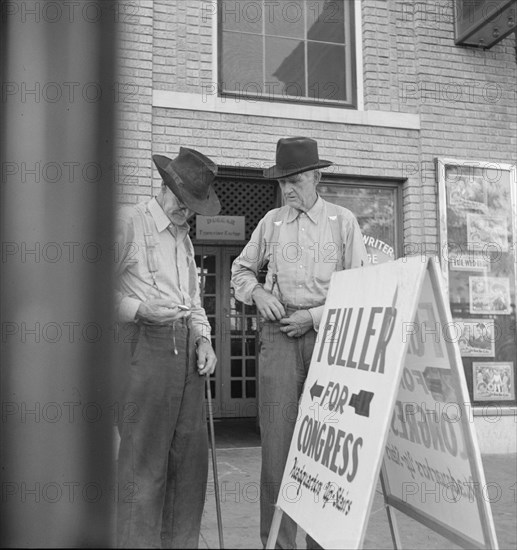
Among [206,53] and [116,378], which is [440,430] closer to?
[116,378]

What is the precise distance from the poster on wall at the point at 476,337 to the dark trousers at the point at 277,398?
3.68 metres

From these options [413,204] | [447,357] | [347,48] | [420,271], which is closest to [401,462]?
[447,357]

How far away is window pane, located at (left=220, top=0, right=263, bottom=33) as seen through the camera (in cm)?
621

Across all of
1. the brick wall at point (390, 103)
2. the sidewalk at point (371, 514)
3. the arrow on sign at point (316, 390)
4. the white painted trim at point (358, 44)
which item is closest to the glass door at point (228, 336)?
the sidewalk at point (371, 514)

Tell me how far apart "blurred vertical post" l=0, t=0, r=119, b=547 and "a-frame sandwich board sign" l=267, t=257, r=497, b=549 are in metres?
1.81

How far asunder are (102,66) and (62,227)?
149 mm

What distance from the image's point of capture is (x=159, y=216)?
2910 millimetres

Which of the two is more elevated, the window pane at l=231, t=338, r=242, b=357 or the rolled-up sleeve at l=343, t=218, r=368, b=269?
the rolled-up sleeve at l=343, t=218, r=368, b=269

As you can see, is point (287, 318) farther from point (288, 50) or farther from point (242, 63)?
point (288, 50)

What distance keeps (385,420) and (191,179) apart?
1.43 m

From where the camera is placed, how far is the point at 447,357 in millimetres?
2449

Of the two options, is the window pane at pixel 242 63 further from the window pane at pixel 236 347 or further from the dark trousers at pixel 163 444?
the dark trousers at pixel 163 444

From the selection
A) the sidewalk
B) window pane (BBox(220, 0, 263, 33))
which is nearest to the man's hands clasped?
the sidewalk

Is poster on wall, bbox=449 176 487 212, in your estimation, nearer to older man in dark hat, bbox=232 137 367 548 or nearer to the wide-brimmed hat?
older man in dark hat, bbox=232 137 367 548
